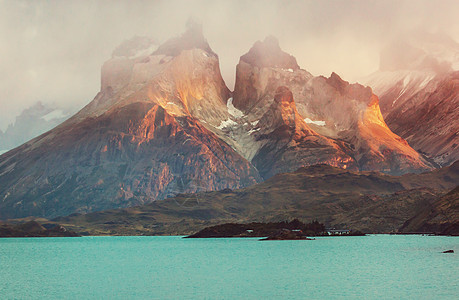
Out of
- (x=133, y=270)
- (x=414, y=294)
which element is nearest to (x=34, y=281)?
(x=133, y=270)

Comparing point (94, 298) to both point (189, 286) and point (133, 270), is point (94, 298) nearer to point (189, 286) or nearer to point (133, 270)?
point (189, 286)

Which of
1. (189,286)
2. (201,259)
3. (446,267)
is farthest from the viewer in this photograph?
(201,259)

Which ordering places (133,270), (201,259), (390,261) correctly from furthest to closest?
1. (201,259)
2. (390,261)
3. (133,270)

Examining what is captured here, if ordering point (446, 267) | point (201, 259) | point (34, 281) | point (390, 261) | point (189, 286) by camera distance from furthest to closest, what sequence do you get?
point (201, 259) → point (390, 261) → point (446, 267) → point (34, 281) → point (189, 286)

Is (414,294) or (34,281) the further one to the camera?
(34,281)

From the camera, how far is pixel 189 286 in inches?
4636

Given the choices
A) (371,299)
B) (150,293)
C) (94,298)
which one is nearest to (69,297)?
(94,298)

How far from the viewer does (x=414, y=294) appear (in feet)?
334

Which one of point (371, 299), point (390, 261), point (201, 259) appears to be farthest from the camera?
point (201, 259)

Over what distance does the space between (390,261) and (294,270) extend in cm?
3637

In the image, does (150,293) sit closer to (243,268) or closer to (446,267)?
(243,268)


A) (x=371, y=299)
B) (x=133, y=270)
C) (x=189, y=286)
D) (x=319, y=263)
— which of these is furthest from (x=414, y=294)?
(x=133, y=270)

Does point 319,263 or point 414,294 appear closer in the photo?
point 414,294

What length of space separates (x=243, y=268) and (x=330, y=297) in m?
57.1
